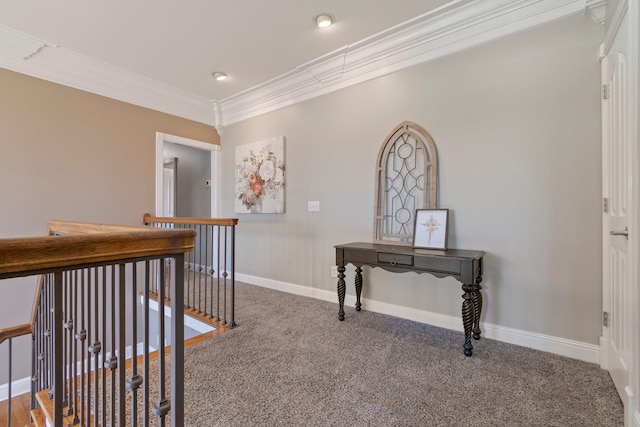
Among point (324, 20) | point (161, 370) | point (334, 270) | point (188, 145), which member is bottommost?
point (334, 270)

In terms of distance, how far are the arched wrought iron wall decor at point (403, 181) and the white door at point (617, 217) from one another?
1.05 metres

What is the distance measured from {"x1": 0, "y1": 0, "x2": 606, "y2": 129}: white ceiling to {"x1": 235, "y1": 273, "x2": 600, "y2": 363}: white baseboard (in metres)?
2.20

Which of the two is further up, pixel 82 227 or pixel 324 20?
pixel 324 20

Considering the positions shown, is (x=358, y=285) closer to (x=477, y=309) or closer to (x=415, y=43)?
(x=477, y=309)

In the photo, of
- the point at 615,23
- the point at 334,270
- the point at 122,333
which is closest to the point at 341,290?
the point at 334,270

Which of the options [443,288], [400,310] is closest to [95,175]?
[400,310]

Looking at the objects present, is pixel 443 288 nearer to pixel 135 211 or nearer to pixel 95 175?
pixel 135 211

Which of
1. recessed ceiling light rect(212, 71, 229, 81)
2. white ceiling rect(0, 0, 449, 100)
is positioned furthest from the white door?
recessed ceiling light rect(212, 71, 229, 81)

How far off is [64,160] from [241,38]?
2.18 metres

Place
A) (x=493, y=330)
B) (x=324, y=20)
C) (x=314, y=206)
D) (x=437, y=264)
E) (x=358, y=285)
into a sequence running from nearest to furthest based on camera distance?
1. (x=437, y=264)
2. (x=493, y=330)
3. (x=324, y=20)
4. (x=358, y=285)
5. (x=314, y=206)

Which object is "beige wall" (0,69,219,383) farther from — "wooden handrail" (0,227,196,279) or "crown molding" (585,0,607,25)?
"crown molding" (585,0,607,25)

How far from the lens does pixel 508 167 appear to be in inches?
85.5

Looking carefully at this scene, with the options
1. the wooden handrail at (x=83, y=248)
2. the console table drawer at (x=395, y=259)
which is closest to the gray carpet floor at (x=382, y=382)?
the console table drawer at (x=395, y=259)

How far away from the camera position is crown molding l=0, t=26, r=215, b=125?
265cm
